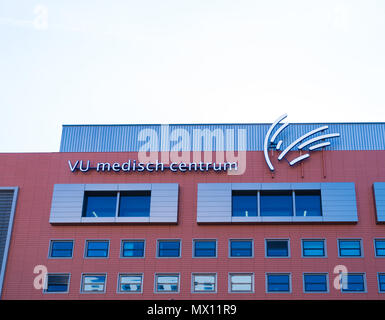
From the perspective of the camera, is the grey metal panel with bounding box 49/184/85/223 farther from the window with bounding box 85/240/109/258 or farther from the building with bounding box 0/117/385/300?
the window with bounding box 85/240/109/258

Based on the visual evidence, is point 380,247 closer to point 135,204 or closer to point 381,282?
point 381,282

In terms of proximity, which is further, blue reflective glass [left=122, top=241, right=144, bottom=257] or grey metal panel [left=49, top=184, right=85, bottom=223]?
grey metal panel [left=49, top=184, right=85, bottom=223]

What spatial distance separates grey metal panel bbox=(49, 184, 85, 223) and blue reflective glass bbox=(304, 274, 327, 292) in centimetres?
1974

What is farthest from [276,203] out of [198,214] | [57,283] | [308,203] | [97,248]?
[57,283]

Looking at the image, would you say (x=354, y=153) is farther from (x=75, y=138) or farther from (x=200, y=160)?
(x=75, y=138)

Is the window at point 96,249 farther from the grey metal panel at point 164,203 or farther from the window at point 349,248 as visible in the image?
the window at point 349,248

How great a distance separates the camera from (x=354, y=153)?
55438 millimetres

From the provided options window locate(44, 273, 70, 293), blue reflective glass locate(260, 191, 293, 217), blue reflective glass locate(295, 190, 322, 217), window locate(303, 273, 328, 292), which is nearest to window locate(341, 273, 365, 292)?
window locate(303, 273, 328, 292)

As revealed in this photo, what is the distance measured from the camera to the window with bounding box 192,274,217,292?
51.4 m

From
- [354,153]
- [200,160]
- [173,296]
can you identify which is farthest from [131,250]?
[354,153]

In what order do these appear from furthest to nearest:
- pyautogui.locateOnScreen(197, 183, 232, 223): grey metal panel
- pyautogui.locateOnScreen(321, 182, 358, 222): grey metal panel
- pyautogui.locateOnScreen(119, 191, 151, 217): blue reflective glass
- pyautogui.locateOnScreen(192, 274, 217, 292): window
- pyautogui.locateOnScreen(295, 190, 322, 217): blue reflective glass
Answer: pyautogui.locateOnScreen(119, 191, 151, 217): blue reflective glass → pyautogui.locateOnScreen(295, 190, 322, 217): blue reflective glass → pyautogui.locateOnScreen(197, 183, 232, 223): grey metal panel → pyautogui.locateOnScreen(321, 182, 358, 222): grey metal panel → pyautogui.locateOnScreen(192, 274, 217, 292): window

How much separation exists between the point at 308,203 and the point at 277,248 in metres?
4.94

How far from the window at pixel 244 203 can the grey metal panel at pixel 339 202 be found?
5.78 m

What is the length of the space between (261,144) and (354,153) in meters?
8.16
